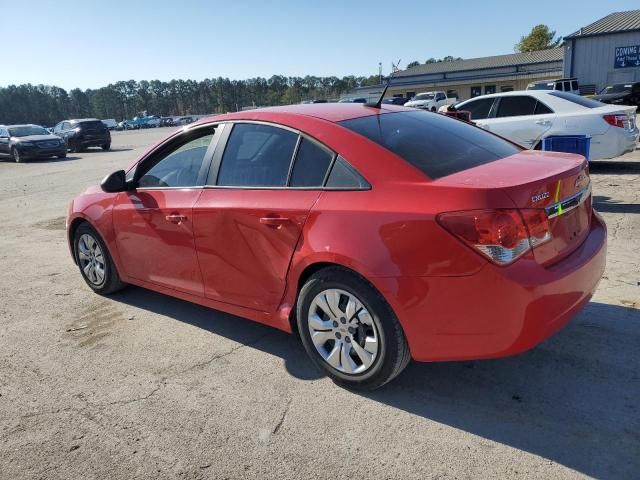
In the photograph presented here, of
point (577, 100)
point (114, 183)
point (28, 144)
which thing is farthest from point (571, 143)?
point (28, 144)

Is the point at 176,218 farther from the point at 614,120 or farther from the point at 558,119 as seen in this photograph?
the point at 614,120

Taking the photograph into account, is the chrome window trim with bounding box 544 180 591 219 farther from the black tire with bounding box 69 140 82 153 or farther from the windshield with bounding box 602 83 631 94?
the windshield with bounding box 602 83 631 94

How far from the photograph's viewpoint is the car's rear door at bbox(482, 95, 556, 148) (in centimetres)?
925

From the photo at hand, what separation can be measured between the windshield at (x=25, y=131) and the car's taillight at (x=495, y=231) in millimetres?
25605

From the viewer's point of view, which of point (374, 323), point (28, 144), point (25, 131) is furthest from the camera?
point (25, 131)

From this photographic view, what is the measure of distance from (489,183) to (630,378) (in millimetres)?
1502

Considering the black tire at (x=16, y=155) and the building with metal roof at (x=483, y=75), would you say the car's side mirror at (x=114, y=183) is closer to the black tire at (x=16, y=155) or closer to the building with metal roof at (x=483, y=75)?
the black tire at (x=16, y=155)

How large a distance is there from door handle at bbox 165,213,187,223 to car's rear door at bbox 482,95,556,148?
726cm

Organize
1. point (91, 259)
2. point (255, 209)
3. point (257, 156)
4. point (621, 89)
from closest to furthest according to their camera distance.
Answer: point (255, 209) → point (257, 156) → point (91, 259) → point (621, 89)

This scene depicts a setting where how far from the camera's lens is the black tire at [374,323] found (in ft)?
9.41

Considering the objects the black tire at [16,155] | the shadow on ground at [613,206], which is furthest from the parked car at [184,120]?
the shadow on ground at [613,206]

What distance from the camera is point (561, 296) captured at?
2693mm

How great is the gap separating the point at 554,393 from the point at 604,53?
4219 cm

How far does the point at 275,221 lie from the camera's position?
10.7 feet
